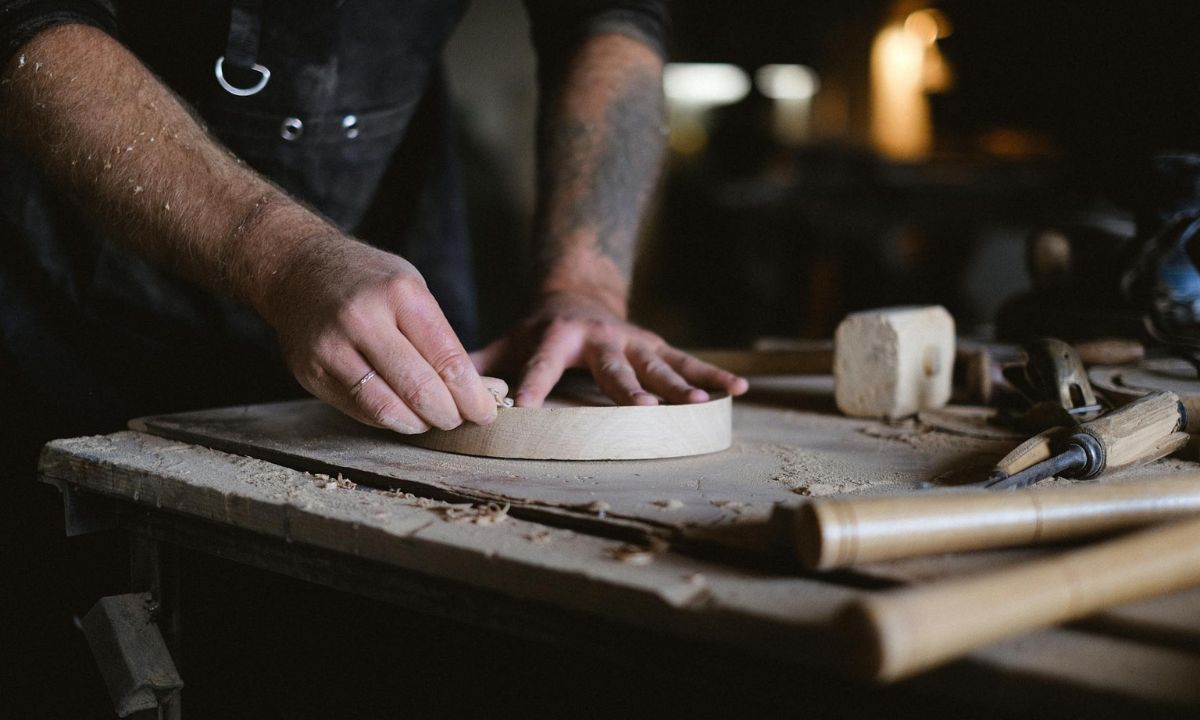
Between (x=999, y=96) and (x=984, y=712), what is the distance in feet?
28.3

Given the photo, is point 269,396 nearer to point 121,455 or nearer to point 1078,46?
point 121,455

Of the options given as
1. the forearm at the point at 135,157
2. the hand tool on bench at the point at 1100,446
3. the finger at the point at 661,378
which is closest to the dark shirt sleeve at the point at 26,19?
the forearm at the point at 135,157

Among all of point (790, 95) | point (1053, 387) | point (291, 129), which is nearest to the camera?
point (1053, 387)

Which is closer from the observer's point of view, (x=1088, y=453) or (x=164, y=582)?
(x=1088, y=453)

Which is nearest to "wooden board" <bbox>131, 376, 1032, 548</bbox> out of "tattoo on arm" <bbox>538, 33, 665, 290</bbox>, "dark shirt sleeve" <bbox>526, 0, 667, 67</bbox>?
"tattoo on arm" <bbox>538, 33, 665, 290</bbox>

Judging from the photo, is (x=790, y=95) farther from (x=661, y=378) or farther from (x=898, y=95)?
(x=661, y=378)

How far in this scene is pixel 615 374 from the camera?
51.1 inches

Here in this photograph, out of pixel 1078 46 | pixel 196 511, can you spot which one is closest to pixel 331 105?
pixel 196 511

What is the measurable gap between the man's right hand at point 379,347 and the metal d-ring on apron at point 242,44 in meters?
0.65

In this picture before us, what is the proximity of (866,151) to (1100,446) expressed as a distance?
22.4ft

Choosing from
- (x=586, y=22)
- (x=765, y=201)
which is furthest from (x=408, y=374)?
(x=765, y=201)

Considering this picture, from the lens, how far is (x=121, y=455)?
1044 mm

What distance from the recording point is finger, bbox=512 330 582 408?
1.20 m

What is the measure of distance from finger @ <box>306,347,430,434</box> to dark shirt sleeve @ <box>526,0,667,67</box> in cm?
113
